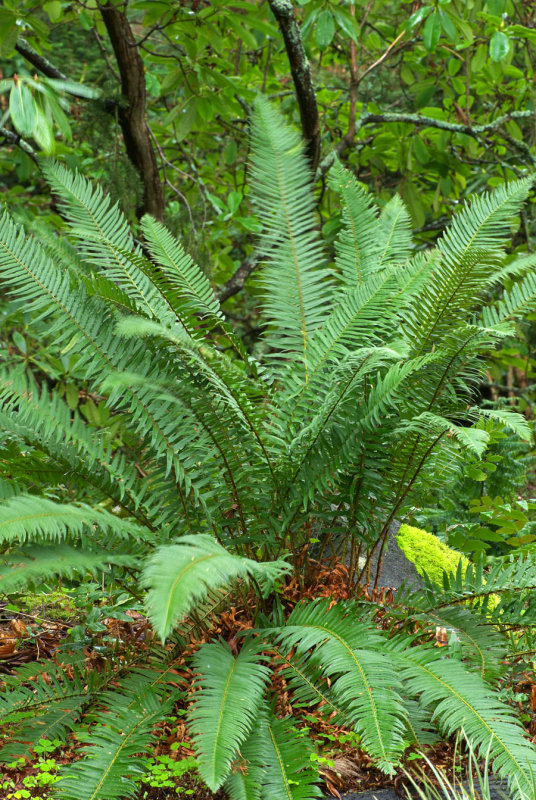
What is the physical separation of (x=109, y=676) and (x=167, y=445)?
2.08 ft

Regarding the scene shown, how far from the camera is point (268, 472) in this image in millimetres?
2201

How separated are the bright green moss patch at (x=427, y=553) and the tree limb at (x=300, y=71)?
74.0 inches

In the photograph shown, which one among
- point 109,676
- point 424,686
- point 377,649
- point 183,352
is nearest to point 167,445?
point 183,352

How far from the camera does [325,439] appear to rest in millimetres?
2109

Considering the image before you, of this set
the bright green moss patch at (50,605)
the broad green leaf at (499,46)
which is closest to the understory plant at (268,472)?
the bright green moss patch at (50,605)

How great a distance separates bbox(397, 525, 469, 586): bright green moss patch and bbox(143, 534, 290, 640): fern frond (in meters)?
1.50

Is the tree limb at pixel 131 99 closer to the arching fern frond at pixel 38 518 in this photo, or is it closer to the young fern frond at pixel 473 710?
the arching fern frond at pixel 38 518

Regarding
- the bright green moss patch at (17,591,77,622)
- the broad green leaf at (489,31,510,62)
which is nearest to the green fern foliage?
the bright green moss patch at (17,591,77,622)

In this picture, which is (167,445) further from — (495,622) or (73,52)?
(73,52)

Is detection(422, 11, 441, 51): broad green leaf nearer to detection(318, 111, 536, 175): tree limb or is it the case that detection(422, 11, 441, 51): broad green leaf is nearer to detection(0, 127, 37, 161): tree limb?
detection(318, 111, 536, 175): tree limb

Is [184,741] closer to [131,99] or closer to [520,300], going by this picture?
[520,300]

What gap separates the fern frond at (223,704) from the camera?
4.89 ft

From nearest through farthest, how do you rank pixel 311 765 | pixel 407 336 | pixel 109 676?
1. pixel 311 765
2. pixel 109 676
3. pixel 407 336

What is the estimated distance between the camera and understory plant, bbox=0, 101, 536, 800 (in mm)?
1651
